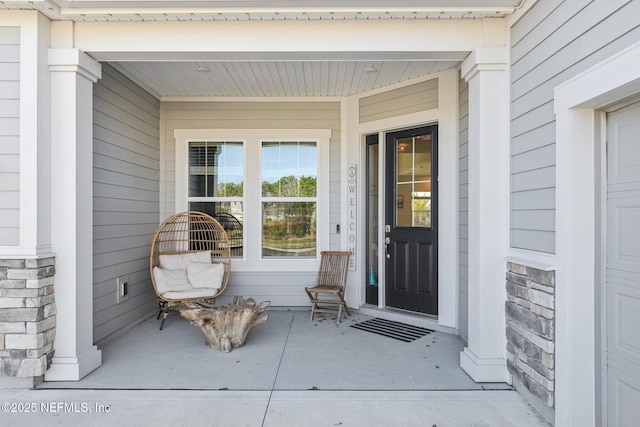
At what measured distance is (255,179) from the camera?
4914 mm

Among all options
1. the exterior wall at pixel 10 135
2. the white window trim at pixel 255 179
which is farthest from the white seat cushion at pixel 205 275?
the exterior wall at pixel 10 135

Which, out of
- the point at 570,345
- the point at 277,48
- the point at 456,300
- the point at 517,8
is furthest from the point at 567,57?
the point at 456,300

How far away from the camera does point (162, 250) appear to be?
15.6 ft

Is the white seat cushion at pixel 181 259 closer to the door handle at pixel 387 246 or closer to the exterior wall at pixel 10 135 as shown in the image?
the exterior wall at pixel 10 135

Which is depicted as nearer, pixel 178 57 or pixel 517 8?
pixel 517 8

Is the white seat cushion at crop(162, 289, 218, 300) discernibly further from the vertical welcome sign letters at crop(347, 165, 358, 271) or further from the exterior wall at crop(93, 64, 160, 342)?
the vertical welcome sign letters at crop(347, 165, 358, 271)

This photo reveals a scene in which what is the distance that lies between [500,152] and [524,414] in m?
1.79

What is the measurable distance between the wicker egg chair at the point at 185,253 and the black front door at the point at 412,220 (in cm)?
199

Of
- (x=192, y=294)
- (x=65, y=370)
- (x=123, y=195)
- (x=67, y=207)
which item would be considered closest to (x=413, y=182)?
(x=192, y=294)

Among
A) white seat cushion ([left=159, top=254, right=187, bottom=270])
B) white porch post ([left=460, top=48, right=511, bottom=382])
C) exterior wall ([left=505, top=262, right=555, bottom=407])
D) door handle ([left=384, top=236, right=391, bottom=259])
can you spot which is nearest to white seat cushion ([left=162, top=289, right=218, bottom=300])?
white seat cushion ([left=159, top=254, right=187, bottom=270])

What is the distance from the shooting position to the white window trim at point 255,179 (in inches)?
192

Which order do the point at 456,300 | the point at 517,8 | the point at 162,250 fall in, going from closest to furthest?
the point at 517,8 → the point at 456,300 → the point at 162,250

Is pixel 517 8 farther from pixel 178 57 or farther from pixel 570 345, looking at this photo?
pixel 178 57

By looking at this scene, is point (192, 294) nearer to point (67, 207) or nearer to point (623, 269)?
point (67, 207)
